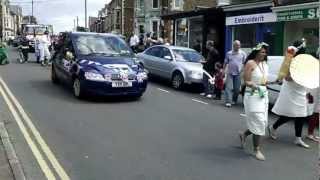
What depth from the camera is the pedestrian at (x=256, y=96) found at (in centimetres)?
800

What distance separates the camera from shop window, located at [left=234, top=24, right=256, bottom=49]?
1023 inches

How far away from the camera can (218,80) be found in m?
15.0

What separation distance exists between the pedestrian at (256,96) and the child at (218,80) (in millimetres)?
6624

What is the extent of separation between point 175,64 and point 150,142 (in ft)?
29.0

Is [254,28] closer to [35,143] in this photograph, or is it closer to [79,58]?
[79,58]

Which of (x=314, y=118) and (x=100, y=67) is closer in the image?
(x=314, y=118)

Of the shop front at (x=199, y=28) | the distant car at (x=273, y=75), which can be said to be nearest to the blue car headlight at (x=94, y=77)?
the distant car at (x=273, y=75)

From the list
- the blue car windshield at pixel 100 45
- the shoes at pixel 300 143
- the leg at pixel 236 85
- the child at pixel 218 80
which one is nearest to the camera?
the shoes at pixel 300 143

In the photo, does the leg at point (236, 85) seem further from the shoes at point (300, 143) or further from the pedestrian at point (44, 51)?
the pedestrian at point (44, 51)

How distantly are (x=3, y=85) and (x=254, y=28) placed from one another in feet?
43.5

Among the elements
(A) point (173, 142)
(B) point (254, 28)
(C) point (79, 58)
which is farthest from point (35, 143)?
(B) point (254, 28)

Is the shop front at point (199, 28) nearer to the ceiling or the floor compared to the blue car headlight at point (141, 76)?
nearer to the ceiling

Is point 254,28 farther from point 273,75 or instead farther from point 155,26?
point 155,26

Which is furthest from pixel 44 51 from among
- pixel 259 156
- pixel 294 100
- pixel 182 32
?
pixel 259 156
